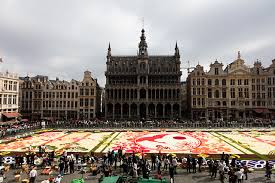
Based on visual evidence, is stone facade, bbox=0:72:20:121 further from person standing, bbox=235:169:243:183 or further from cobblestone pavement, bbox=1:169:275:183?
person standing, bbox=235:169:243:183

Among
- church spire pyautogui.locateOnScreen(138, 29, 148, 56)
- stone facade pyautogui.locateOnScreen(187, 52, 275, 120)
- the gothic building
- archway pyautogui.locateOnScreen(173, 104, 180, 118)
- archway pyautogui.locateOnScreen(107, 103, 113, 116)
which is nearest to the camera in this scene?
stone facade pyautogui.locateOnScreen(187, 52, 275, 120)

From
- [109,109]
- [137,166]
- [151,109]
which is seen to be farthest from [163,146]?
[109,109]

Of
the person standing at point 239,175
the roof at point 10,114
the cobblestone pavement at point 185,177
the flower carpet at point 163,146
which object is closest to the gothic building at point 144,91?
the roof at point 10,114

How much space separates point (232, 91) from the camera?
84.1 m

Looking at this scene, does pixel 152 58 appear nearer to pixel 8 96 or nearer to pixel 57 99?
pixel 57 99

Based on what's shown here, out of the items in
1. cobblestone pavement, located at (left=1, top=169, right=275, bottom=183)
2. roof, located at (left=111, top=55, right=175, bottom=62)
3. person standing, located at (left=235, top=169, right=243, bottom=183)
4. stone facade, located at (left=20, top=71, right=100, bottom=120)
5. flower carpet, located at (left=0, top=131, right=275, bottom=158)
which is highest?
roof, located at (left=111, top=55, right=175, bottom=62)

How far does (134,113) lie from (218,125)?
3616cm

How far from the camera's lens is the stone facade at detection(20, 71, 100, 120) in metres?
90.3

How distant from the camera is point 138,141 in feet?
137

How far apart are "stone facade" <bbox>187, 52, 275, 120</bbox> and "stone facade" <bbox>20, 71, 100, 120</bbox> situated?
35.8m

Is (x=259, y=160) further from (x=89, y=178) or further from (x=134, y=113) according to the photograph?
(x=134, y=113)

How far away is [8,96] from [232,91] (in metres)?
67.9

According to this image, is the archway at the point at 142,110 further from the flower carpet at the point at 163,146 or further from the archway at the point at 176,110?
the flower carpet at the point at 163,146

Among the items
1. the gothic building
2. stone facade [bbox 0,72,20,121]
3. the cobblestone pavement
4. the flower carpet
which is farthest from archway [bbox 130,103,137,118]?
the cobblestone pavement
